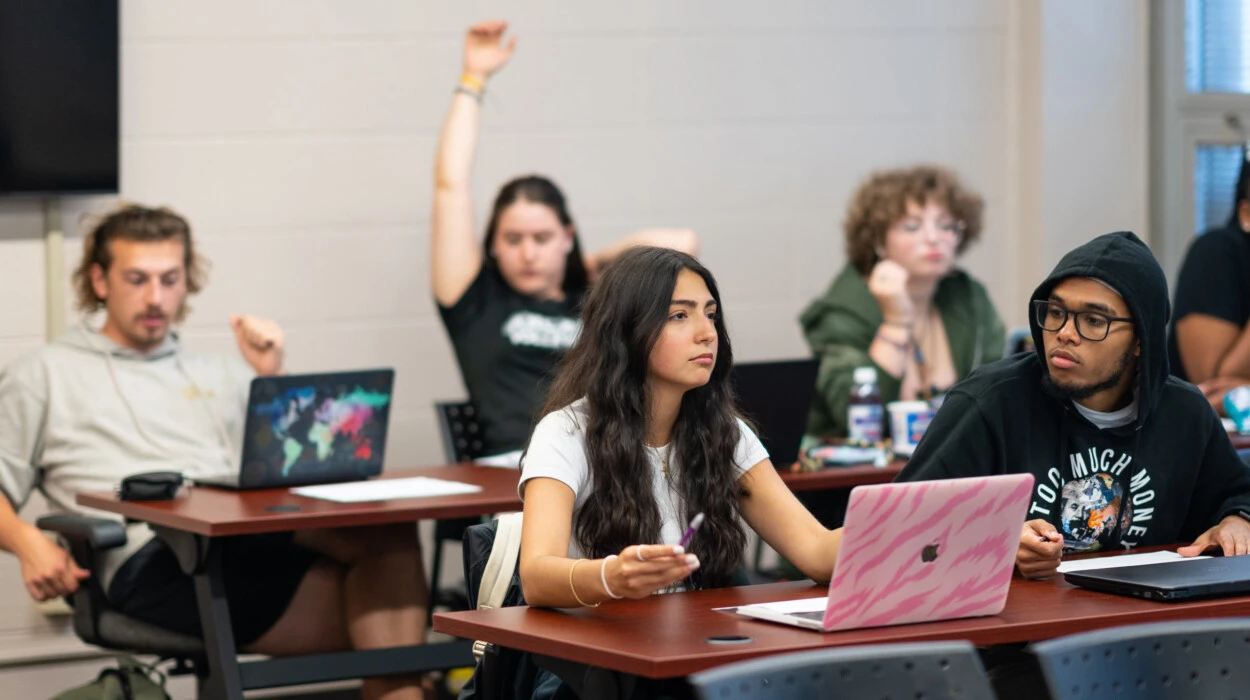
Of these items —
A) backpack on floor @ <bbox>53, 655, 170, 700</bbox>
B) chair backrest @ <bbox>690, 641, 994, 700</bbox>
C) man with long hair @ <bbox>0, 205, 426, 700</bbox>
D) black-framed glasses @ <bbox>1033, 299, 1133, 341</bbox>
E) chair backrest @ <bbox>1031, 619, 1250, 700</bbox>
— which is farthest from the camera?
man with long hair @ <bbox>0, 205, 426, 700</bbox>

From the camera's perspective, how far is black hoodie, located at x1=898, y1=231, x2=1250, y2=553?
7.95 ft

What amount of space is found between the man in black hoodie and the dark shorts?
4.74 ft

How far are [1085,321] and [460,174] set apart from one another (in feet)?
6.49

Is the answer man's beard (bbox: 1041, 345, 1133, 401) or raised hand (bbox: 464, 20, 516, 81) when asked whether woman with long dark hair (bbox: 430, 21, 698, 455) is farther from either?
man's beard (bbox: 1041, 345, 1133, 401)

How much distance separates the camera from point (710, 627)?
1900mm

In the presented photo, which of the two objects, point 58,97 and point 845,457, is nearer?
point 845,457

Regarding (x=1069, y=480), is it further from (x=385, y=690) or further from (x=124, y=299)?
(x=124, y=299)

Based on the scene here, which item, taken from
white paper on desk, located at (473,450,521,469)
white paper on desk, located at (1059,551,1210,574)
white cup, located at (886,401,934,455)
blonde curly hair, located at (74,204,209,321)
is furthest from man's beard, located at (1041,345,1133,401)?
blonde curly hair, located at (74,204,209,321)

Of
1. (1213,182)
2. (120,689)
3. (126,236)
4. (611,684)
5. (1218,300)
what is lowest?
(120,689)

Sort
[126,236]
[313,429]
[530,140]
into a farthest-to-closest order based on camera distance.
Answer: [530,140] < [126,236] < [313,429]

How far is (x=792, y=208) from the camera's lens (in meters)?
4.95

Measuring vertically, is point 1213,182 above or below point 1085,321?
above

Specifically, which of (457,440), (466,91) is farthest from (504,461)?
(466,91)

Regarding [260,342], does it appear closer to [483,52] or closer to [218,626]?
[218,626]
